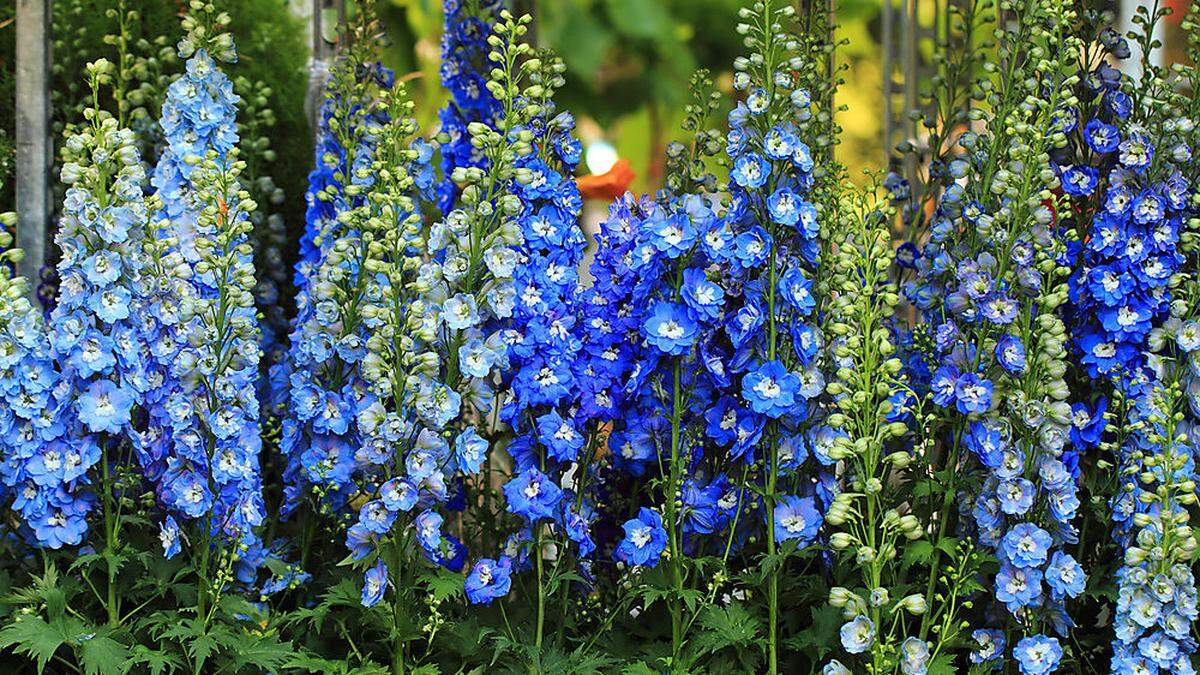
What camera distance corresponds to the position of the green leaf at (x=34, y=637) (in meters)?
2.84

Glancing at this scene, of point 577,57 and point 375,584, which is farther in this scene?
point 577,57

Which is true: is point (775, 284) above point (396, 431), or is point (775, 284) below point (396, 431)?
above

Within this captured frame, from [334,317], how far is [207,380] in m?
0.32

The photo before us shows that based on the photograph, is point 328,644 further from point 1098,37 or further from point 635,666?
point 1098,37

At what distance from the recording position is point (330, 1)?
4.79 meters

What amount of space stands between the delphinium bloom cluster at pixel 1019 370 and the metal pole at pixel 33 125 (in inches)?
99.6

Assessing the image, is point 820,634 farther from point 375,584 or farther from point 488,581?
point 375,584

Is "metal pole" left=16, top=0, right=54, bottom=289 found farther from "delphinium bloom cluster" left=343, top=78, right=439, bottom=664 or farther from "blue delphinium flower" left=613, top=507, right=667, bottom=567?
"blue delphinium flower" left=613, top=507, right=667, bottom=567

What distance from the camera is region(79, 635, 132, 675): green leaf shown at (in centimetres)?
288

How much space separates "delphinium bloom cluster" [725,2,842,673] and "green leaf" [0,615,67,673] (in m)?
1.52

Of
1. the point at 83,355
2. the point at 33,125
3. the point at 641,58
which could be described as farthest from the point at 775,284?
A: the point at 641,58

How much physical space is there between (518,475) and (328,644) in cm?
63

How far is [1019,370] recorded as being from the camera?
9.88 ft

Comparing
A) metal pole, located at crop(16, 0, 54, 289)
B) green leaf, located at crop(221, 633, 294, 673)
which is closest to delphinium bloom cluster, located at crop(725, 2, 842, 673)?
green leaf, located at crop(221, 633, 294, 673)
